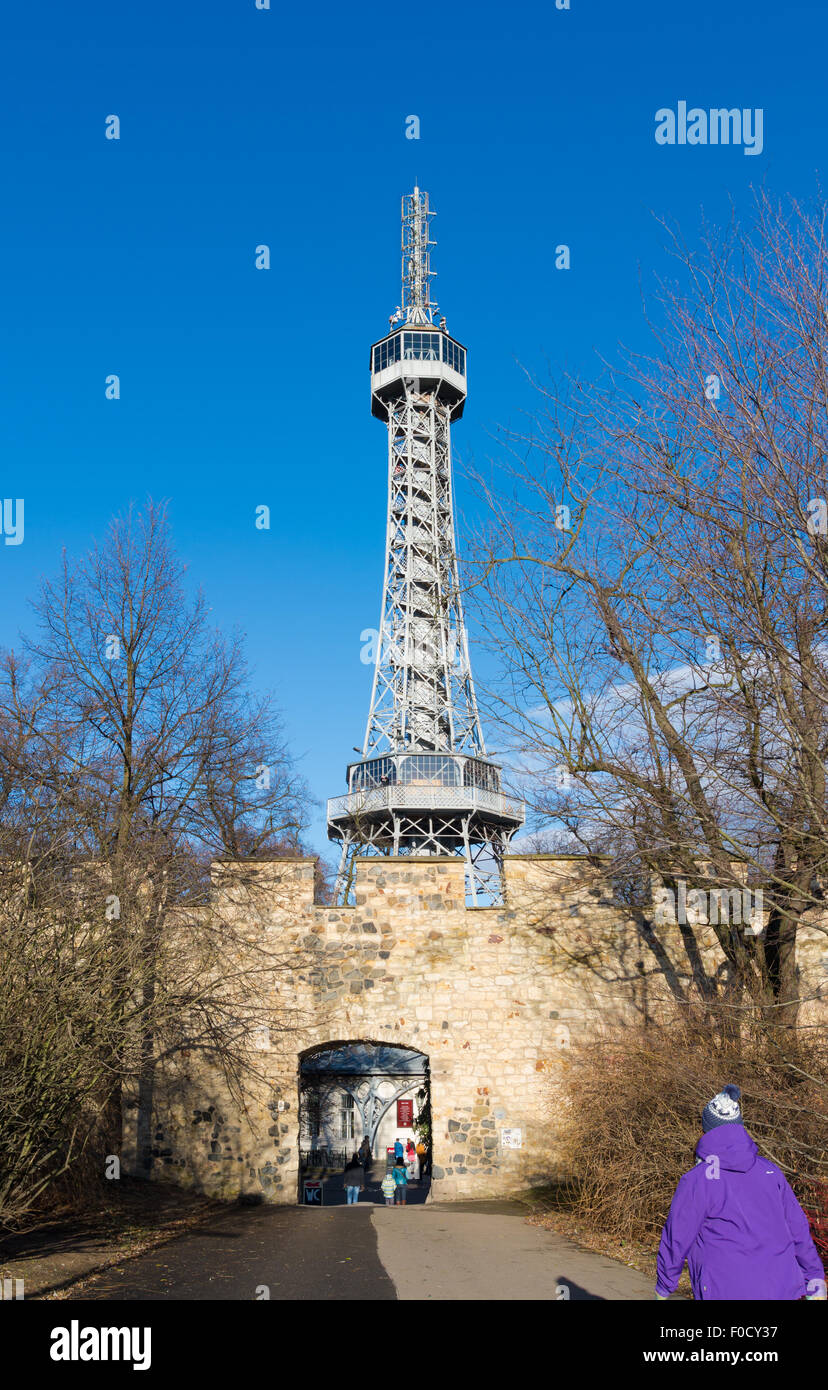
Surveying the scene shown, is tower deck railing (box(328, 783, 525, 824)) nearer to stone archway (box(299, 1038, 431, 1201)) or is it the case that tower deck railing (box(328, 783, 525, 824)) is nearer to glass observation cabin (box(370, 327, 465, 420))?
stone archway (box(299, 1038, 431, 1201))

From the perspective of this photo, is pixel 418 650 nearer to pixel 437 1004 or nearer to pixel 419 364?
pixel 419 364

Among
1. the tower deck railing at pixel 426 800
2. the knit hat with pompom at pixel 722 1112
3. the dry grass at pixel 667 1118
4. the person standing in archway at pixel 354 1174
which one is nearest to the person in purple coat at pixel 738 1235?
the knit hat with pompom at pixel 722 1112

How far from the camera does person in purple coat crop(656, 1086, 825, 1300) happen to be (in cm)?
386

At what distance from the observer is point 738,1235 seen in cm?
391

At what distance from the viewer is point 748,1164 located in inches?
159

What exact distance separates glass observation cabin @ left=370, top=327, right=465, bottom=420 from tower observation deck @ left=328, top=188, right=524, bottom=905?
0.06 m

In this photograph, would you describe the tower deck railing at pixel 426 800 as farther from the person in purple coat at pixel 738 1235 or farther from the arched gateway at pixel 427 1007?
the person in purple coat at pixel 738 1235

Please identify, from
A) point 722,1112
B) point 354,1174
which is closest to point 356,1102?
point 354,1174

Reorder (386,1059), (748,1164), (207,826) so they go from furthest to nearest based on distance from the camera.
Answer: (386,1059) → (207,826) → (748,1164)

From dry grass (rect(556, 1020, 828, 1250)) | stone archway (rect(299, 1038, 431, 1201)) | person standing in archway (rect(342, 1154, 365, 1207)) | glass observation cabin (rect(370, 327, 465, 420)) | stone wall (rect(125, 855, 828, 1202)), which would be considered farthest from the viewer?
glass observation cabin (rect(370, 327, 465, 420))

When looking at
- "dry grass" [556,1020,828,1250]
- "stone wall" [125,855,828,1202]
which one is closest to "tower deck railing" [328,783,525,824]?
"stone wall" [125,855,828,1202]

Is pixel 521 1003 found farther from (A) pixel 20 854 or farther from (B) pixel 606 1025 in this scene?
(A) pixel 20 854
